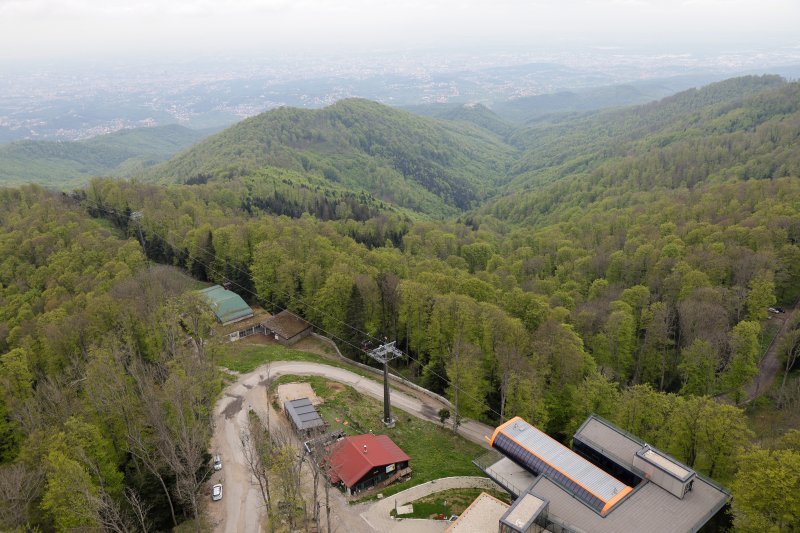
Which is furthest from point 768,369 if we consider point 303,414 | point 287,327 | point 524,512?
point 287,327

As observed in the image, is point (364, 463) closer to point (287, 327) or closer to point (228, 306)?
point (287, 327)

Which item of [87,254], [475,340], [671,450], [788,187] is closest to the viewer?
[671,450]

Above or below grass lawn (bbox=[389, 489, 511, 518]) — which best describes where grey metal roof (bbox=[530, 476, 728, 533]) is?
above

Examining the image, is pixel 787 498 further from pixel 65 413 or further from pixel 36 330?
pixel 36 330

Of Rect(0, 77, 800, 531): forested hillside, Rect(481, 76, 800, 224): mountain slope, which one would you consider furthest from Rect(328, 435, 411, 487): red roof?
Rect(481, 76, 800, 224): mountain slope

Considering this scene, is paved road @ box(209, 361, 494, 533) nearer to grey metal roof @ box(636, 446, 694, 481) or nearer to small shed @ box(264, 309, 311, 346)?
small shed @ box(264, 309, 311, 346)

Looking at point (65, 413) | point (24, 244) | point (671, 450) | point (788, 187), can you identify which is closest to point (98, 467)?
point (65, 413)
